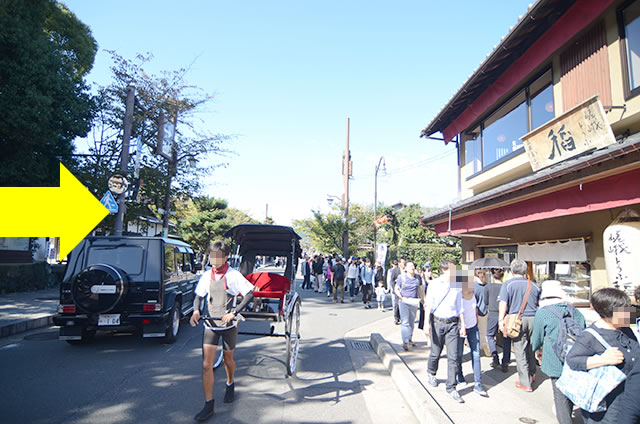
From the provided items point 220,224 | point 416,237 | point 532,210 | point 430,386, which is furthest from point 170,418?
point 220,224

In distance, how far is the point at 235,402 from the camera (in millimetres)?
4789

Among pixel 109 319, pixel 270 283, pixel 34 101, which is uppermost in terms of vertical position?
pixel 34 101

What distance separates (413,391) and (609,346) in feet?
8.79

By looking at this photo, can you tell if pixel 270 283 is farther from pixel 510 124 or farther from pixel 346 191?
pixel 346 191

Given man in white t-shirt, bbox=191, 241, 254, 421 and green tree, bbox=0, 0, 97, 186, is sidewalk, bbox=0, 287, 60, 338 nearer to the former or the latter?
green tree, bbox=0, 0, 97, 186

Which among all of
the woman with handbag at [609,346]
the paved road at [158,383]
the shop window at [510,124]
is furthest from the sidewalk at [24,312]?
the shop window at [510,124]

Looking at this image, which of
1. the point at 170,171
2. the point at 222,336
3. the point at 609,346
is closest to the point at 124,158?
the point at 170,171

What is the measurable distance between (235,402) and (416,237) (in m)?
26.9

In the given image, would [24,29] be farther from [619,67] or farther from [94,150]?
[619,67]

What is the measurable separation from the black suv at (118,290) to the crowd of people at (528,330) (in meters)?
4.70

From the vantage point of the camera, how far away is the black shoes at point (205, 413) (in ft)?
13.6

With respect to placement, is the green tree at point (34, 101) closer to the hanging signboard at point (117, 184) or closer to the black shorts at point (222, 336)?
the hanging signboard at point (117, 184)

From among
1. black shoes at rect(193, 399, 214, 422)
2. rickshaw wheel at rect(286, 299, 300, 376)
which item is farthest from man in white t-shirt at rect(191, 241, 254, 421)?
rickshaw wheel at rect(286, 299, 300, 376)

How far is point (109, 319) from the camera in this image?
697cm
